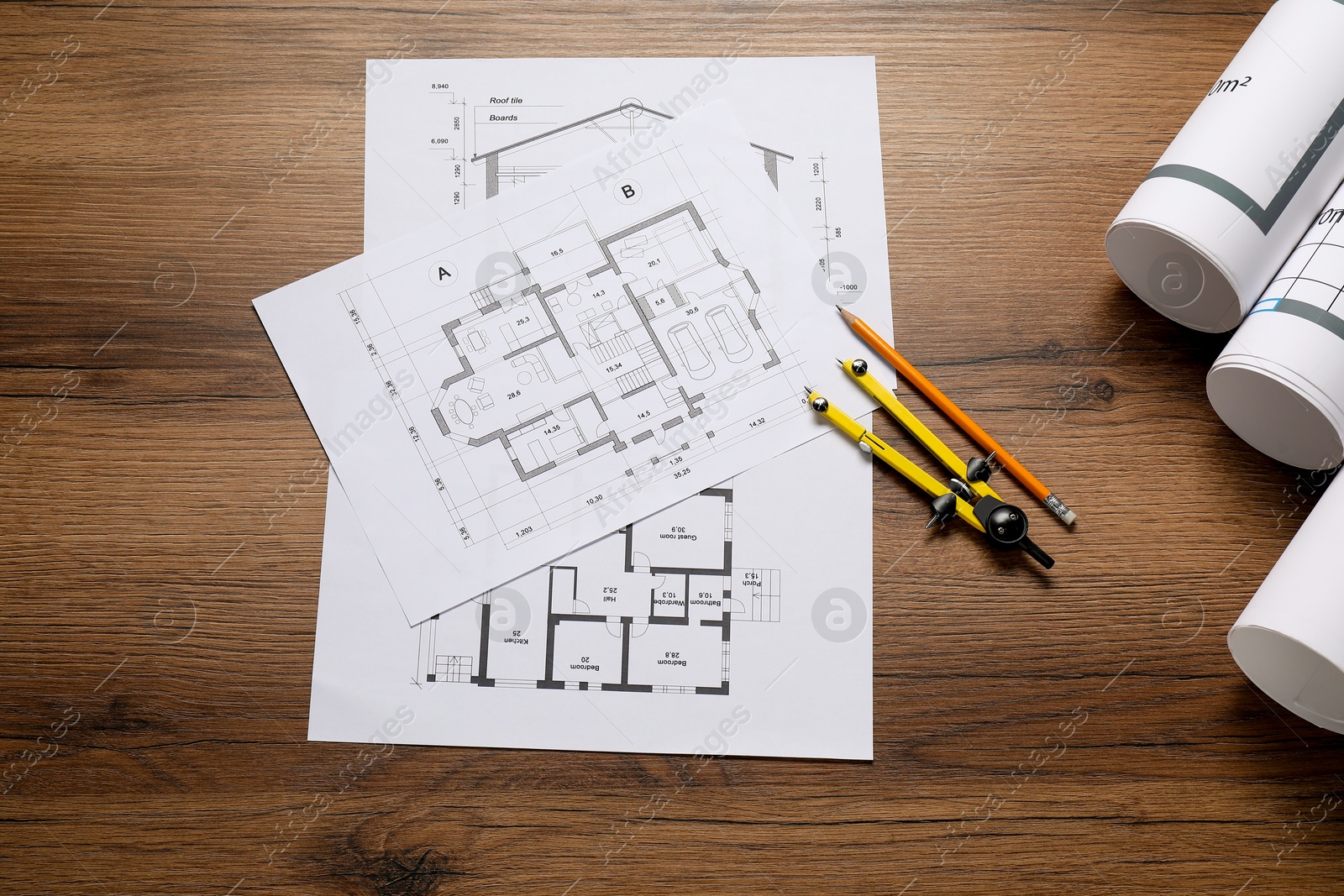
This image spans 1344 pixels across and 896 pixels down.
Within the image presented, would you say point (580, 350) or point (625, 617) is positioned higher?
point (580, 350)

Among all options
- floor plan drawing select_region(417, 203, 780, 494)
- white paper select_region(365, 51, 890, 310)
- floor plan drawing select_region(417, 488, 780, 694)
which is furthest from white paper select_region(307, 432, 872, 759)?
white paper select_region(365, 51, 890, 310)

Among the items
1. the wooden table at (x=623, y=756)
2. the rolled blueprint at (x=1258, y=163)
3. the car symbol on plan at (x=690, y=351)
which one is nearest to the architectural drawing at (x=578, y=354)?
the car symbol on plan at (x=690, y=351)

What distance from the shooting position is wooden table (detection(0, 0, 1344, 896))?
2.73ft

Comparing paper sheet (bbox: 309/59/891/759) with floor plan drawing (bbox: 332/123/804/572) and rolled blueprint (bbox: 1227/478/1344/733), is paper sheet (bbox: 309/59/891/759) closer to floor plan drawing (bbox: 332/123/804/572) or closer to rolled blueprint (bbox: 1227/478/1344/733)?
floor plan drawing (bbox: 332/123/804/572)

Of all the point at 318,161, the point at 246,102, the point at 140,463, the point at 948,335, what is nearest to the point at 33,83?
Result: the point at 246,102

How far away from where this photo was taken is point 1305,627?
0.70 m

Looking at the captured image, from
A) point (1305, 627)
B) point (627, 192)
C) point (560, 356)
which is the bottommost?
point (1305, 627)

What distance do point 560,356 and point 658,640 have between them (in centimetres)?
32

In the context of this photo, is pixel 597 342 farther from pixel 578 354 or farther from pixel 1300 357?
pixel 1300 357

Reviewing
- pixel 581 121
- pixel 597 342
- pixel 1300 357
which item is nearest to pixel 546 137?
pixel 581 121

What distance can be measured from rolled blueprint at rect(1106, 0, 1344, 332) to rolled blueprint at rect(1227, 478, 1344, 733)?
226 mm

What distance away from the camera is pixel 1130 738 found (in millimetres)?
843

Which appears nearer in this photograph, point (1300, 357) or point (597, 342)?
point (1300, 357)

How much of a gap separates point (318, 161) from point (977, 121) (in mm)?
750
